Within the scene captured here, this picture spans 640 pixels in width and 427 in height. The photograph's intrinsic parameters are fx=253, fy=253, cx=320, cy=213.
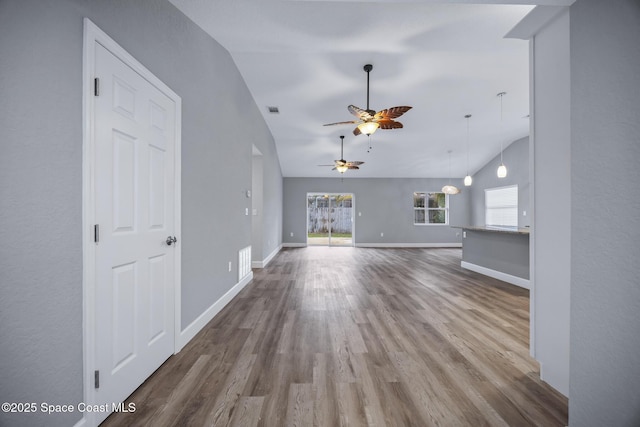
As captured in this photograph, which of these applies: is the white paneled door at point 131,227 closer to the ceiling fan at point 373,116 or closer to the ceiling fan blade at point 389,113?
the ceiling fan at point 373,116

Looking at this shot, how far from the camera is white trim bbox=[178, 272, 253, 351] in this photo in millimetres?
2174

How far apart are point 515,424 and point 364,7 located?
129 inches

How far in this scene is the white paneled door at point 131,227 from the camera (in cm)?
134

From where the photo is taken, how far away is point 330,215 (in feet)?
31.5

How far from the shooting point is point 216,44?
288cm

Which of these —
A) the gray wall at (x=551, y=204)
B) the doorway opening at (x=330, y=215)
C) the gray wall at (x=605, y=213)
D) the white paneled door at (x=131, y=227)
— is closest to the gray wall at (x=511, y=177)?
the doorway opening at (x=330, y=215)

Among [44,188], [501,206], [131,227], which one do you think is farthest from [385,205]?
[44,188]

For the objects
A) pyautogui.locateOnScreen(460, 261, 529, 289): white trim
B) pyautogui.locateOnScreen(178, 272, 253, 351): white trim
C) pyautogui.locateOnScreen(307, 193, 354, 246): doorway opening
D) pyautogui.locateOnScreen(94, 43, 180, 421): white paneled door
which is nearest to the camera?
pyautogui.locateOnScreen(94, 43, 180, 421): white paneled door

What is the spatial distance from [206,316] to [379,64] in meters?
3.78

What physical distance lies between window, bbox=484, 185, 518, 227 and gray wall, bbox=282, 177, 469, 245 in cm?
91

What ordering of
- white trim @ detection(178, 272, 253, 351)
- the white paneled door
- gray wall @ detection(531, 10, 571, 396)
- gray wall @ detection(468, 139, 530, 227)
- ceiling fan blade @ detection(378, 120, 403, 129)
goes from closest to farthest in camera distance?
1. the white paneled door
2. gray wall @ detection(531, 10, 571, 396)
3. white trim @ detection(178, 272, 253, 351)
4. ceiling fan blade @ detection(378, 120, 403, 129)
5. gray wall @ detection(468, 139, 530, 227)

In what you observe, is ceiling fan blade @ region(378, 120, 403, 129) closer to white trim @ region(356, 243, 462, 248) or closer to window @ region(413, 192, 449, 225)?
white trim @ region(356, 243, 462, 248)

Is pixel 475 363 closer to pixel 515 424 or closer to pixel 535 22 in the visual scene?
pixel 515 424

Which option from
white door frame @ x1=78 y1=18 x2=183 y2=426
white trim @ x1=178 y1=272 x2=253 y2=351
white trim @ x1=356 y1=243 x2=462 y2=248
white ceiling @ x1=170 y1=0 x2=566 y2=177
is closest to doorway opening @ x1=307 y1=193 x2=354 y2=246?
white trim @ x1=356 y1=243 x2=462 y2=248
